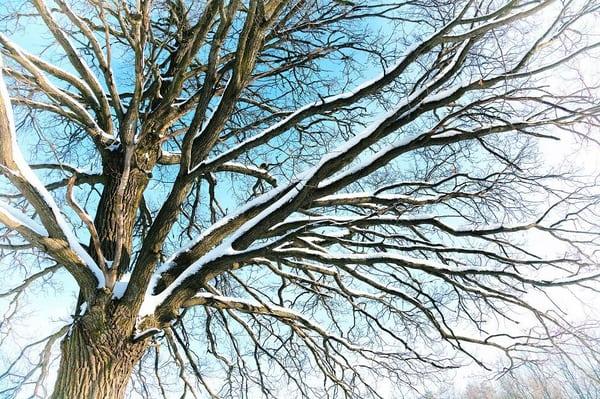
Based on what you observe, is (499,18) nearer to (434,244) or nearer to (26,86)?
(434,244)

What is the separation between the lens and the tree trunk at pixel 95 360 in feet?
10.0

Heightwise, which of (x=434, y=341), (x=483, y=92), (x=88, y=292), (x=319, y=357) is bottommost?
(x=434, y=341)

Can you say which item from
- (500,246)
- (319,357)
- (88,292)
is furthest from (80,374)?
(500,246)

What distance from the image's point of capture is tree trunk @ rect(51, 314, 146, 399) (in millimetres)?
3059

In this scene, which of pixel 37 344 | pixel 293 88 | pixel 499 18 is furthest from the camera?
pixel 293 88

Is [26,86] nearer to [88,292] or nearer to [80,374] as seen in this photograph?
[88,292]

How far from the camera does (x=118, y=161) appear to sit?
15.2 feet

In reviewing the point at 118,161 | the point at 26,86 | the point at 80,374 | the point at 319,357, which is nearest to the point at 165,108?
the point at 118,161

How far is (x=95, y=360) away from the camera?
3.15 metres

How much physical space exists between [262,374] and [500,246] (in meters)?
3.59

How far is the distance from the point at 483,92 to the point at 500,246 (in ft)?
4.87

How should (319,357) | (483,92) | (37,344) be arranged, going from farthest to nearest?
1. (319,357)
2. (37,344)
3. (483,92)

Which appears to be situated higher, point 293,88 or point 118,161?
point 293,88

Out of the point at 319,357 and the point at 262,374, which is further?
the point at 262,374
